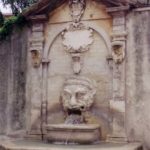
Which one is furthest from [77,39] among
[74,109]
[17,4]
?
[17,4]

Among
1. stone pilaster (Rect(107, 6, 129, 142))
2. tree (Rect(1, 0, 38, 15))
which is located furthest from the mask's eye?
tree (Rect(1, 0, 38, 15))

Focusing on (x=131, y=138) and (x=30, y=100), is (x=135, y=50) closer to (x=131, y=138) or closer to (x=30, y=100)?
(x=131, y=138)

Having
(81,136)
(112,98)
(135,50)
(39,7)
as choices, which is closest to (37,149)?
(81,136)

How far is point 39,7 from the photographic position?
38.7ft

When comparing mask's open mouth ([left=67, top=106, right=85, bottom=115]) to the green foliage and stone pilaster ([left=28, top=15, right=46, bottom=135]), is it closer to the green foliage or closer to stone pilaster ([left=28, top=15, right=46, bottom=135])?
stone pilaster ([left=28, top=15, right=46, bottom=135])

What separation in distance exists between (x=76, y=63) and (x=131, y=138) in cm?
240

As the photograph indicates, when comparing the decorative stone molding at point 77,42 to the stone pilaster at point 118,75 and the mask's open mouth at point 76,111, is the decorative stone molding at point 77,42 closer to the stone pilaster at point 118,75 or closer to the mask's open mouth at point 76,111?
the stone pilaster at point 118,75

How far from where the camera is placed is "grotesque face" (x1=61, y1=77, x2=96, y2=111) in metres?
11.0

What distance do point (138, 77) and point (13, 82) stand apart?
144 inches

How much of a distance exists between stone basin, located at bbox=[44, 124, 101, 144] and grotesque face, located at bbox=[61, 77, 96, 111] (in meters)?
0.71

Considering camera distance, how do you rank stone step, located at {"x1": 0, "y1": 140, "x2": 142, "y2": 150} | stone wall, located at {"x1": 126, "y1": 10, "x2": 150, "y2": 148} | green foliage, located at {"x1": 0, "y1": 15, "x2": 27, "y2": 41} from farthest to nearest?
green foliage, located at {"x1": 0, "y1": 15, "x2": 27, "y2": 41} < stone wall, located at {"x1": 126, "y1": 10, "x2": 150, "y2": 148} < stone step, located at {"x1": 0, "y1": 140, "x2": 142, "y2": 150}

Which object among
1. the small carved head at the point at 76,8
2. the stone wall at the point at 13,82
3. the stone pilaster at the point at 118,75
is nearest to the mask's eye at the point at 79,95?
the stone pilaster at the point at 118,75

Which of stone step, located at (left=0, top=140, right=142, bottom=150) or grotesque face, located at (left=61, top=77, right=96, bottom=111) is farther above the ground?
grotesque face, located at (left=61, top=77, right=96, bottom=111)

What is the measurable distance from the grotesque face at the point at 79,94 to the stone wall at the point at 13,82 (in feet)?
5.12
